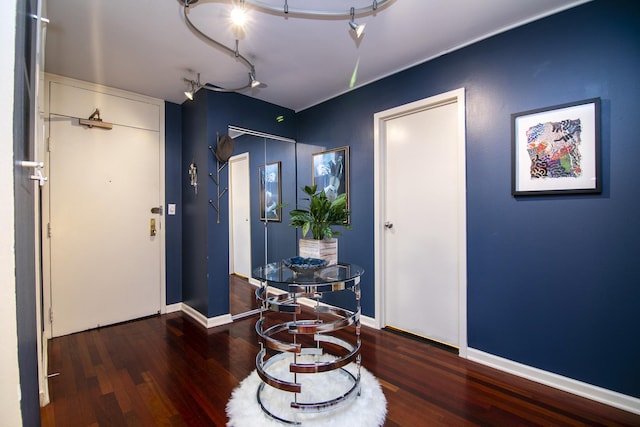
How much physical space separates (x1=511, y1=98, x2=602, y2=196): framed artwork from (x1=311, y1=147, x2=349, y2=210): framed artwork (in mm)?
1594

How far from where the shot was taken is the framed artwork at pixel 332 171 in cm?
320

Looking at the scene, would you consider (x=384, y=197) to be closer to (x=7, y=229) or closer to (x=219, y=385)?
(x=219, y=385)

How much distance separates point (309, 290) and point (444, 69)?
2.15 metres

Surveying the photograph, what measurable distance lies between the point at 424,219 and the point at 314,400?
1.72m

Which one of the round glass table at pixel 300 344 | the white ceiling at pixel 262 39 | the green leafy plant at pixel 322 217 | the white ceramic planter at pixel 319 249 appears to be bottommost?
the round glass table at pixel 300 344

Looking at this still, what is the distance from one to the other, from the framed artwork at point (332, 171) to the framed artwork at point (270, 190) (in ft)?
1.62

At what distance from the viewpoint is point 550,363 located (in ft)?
6.30

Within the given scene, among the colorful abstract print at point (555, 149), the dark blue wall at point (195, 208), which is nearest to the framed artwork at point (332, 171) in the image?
the dark blue wall at point (195, 208)

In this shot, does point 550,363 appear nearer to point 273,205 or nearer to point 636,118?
point 636,118

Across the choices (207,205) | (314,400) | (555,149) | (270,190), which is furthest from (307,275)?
(270,190)

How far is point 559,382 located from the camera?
1.88 m

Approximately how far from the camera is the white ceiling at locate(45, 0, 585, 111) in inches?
72.9

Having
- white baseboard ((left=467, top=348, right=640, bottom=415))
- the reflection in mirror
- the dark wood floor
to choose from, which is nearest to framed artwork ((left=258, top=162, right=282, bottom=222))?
the reflection in mirror

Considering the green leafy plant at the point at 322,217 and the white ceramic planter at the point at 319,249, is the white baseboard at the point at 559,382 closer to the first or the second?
the white ceramic planter at the point at 319,249
